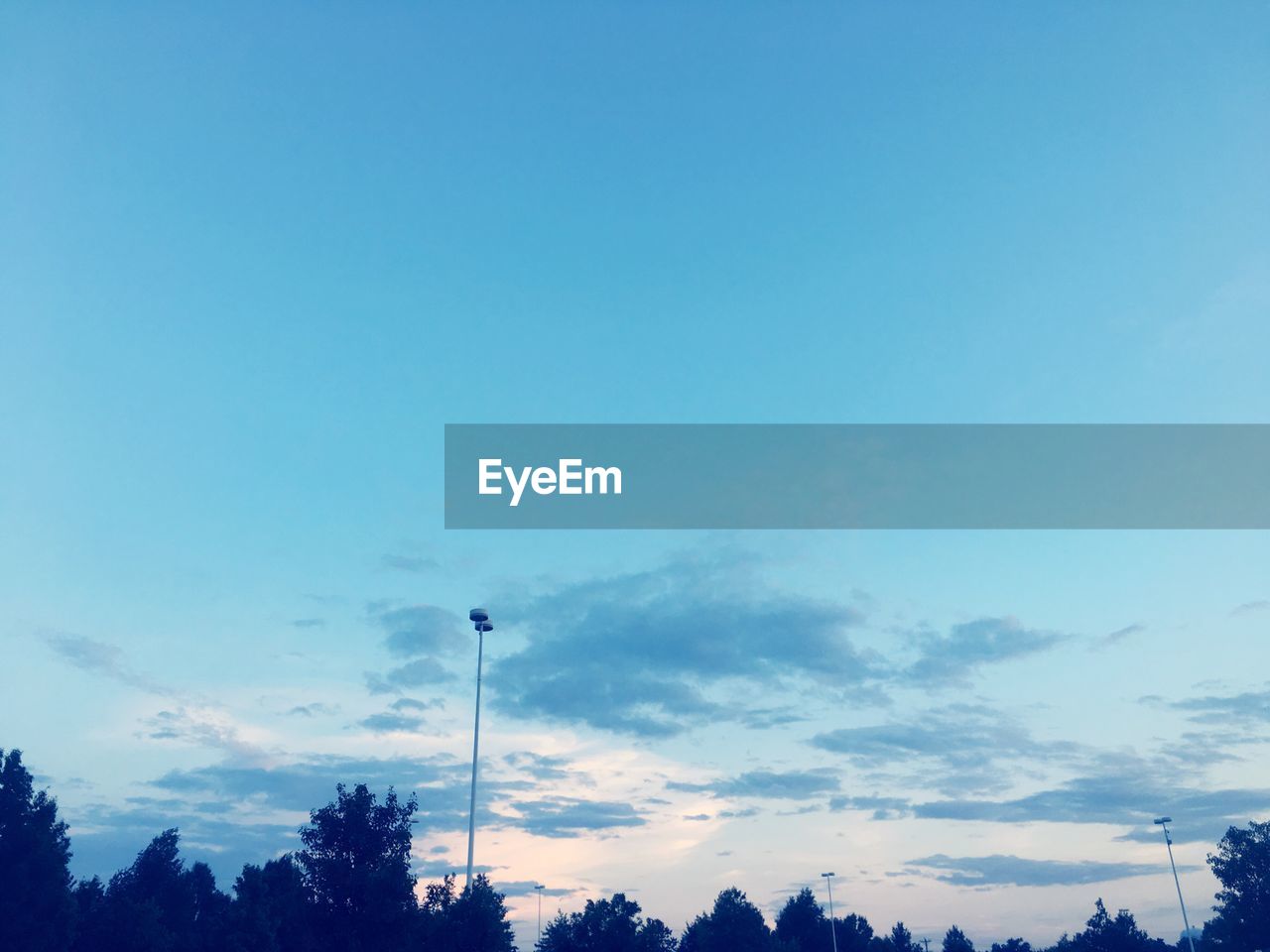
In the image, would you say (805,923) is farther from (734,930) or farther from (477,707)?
(477,707)

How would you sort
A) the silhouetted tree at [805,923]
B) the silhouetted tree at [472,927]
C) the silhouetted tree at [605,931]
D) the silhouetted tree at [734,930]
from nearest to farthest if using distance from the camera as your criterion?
the silhouetted tree at [472,927], the silhouetted tree at [605,931], the silhouetted tree at [734,930], the silhouetted tree at [805,923]

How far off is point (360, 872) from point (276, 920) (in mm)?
13183

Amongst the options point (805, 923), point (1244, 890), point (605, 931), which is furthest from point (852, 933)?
point (605, 931)

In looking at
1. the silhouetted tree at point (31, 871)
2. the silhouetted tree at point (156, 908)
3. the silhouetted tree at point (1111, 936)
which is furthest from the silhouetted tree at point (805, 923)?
the silhouetted tree at point (31, 871)

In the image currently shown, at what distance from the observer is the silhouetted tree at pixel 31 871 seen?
44188mm

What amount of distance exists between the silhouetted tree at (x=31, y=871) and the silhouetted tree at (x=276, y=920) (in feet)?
28.7

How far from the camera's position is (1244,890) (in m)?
92.1

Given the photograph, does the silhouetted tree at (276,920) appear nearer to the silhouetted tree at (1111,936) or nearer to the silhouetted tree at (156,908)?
the silhouetted tree at (156,908)

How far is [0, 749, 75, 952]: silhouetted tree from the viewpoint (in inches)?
1740

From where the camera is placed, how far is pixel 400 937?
110 feet

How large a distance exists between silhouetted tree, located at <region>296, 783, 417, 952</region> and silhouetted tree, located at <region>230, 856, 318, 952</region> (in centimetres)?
45

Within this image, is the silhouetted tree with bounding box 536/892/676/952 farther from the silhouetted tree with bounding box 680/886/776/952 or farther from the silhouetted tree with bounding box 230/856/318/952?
the silhouetted tree with bounding box 680/886/776/952

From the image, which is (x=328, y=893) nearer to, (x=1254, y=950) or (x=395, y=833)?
(x=395, y=833)

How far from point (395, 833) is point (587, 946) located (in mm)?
12697
